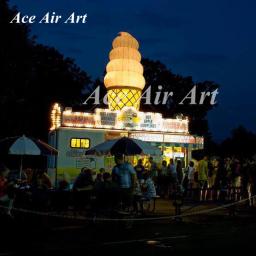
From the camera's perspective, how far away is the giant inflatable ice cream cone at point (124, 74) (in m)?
28.8

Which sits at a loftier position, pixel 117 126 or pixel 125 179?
pixel 117 126

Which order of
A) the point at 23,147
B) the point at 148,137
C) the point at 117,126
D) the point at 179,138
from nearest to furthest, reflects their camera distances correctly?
the point at 23,147
the point at 117,126
the point at 148,137
the point at 179,138

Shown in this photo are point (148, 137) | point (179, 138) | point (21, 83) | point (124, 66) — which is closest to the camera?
point (148, 137)

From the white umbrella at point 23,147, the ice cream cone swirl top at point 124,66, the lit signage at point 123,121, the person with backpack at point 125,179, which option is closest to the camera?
the person with backpack at point 125,179

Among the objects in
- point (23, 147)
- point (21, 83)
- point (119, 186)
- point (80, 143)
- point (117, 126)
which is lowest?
point (119, 186)

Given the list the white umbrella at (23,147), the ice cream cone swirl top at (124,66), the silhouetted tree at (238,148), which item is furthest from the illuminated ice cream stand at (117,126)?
the white umbrella at (23,147)

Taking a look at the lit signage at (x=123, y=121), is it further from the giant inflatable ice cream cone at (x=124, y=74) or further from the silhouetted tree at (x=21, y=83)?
the silhouetted tree at (x=21, y=83)

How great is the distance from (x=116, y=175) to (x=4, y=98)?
16521mm

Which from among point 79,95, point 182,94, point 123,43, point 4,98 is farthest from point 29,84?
point 182,94

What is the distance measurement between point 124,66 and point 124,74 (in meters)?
0.46

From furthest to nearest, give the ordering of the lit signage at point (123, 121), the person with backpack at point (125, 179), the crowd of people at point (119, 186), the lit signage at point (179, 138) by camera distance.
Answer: the lit signage at point (179, 138) < the lit signage at point (123, 121) < the person with backpack at point (125, 179) < the crowd of people at point (119, 186)

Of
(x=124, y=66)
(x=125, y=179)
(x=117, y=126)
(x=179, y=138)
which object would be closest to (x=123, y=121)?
(x=117, y=126)

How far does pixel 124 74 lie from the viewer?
28859mm

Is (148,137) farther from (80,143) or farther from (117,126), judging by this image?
(80,143)
